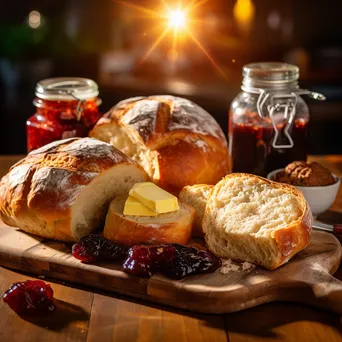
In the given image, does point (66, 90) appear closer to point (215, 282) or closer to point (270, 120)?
point (270, 120)

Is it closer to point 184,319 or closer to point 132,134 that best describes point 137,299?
point 184,319

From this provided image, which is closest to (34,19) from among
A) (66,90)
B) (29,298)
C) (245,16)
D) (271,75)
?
(245,16)

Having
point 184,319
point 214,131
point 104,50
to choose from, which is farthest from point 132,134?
point 104,50

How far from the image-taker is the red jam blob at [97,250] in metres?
2.43

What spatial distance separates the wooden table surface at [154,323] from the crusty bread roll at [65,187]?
0.41 m

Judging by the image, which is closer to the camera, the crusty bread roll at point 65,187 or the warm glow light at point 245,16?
the crusty bread roll at point 65,187

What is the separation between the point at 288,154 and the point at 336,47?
400cm

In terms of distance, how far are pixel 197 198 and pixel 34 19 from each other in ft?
15.1

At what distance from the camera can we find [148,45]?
7004mm

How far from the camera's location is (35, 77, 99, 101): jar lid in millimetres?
3350

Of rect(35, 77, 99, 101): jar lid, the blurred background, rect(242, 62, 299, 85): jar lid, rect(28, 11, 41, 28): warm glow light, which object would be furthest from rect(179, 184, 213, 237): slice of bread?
rect(28, 11, 41, 28): warm glow light

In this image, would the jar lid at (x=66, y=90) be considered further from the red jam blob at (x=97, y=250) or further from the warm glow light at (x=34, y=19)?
the warm glow light at (x=34, y=19)

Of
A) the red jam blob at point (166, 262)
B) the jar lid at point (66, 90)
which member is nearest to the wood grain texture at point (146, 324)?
the red jam blob at point (166, 262)

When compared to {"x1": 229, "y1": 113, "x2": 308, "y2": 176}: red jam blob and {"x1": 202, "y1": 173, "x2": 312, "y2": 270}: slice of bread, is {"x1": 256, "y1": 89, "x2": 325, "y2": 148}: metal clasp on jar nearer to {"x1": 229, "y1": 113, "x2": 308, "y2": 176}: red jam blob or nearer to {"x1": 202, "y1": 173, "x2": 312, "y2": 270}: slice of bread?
{"x1": 229, "y1": 113, "x2": 308, "y2": 176}: red jam blob
